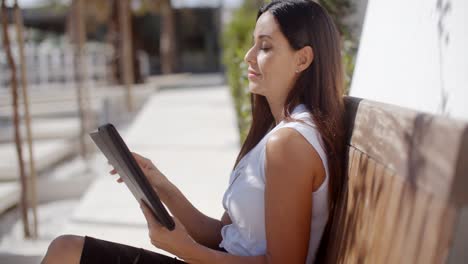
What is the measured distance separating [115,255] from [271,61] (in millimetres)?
759

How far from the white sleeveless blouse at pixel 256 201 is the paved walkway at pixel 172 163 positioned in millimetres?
1366

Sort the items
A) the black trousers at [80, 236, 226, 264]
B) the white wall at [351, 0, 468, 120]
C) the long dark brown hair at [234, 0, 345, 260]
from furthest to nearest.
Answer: the black trousers at [80, 236, 226, 264] → the long dark brown hair at [234, 0, 345, 260] → the white wall at [351, 0, 468, 120]

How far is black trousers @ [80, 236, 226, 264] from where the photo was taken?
195 centimetres

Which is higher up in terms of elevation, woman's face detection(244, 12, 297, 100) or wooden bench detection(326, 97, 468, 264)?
woman's face detection(244, 12, 297, 100)

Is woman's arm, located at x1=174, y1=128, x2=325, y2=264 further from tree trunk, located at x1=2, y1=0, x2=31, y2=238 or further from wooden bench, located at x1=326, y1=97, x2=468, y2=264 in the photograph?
tree trunk, located at x1=2, y1=0, x2=31, y2=238

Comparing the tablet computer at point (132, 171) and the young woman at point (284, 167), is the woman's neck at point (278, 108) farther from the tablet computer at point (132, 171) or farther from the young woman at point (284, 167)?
the tablet computer at point (132, 171)

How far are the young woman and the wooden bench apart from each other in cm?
8

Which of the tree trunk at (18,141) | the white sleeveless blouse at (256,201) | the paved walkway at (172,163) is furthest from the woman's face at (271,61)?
the tree trunk at (18,141)

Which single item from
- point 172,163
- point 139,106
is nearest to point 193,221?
point 172,163

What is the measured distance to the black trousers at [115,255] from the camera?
195 centimetres

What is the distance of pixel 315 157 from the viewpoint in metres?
1.69

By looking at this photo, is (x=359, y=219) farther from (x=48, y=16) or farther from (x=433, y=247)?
(x=48, y=16)

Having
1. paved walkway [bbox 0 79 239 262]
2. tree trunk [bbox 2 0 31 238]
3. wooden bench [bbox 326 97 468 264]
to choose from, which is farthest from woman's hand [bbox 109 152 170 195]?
tree trunk [bbox 2 0 31 238]

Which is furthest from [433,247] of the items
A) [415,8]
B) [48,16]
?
[48,16]
